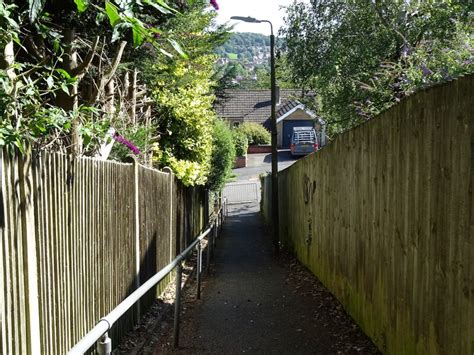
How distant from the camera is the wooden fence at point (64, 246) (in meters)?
2.62

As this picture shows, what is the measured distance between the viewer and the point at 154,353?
5027mm

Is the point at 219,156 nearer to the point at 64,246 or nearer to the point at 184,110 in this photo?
the point at 184,110

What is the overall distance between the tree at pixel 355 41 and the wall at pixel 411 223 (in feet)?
11.7

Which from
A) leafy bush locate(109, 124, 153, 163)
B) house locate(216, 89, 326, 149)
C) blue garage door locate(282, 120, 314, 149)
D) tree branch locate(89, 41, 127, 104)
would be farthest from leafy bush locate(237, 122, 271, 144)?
tree branch locate(89, 41, 127, 104)

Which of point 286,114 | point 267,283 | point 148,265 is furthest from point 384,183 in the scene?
point 286,114

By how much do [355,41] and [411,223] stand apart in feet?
29.5

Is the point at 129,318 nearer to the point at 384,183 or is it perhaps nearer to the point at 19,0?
the point at 384,183

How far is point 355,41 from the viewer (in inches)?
464

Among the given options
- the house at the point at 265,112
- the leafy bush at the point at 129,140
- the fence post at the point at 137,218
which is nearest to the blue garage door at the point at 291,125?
the house at the point at 265,112

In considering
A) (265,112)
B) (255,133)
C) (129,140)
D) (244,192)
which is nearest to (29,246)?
(129,140)

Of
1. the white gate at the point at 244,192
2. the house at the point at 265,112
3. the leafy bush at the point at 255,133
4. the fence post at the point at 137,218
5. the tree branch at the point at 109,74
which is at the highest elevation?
the house at the point at 265,112

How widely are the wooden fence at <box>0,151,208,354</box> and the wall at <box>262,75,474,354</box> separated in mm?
2230

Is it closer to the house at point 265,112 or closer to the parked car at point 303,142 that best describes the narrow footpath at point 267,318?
the parked car at point 303,142

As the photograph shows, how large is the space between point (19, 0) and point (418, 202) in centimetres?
390
